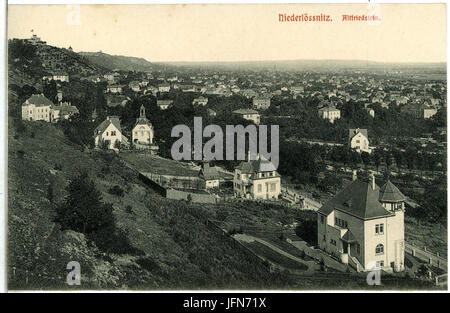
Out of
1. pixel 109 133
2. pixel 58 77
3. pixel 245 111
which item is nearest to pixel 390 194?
pixel 245 111

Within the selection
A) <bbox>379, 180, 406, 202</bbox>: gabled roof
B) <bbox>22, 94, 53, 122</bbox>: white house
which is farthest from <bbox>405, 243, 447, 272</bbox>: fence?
<bbox>22, 94, 53, 122</bbox>: white house

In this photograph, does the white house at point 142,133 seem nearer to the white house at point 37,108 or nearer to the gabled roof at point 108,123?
the gabled roof at point 108,123

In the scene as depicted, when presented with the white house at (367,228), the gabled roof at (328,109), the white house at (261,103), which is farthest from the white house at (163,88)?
the white house at (367,228)

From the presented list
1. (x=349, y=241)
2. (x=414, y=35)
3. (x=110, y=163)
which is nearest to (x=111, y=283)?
(x=110, y=163)

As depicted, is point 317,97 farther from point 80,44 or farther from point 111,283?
point 111,283

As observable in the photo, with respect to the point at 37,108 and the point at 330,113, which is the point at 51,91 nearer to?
the point at 37,108
